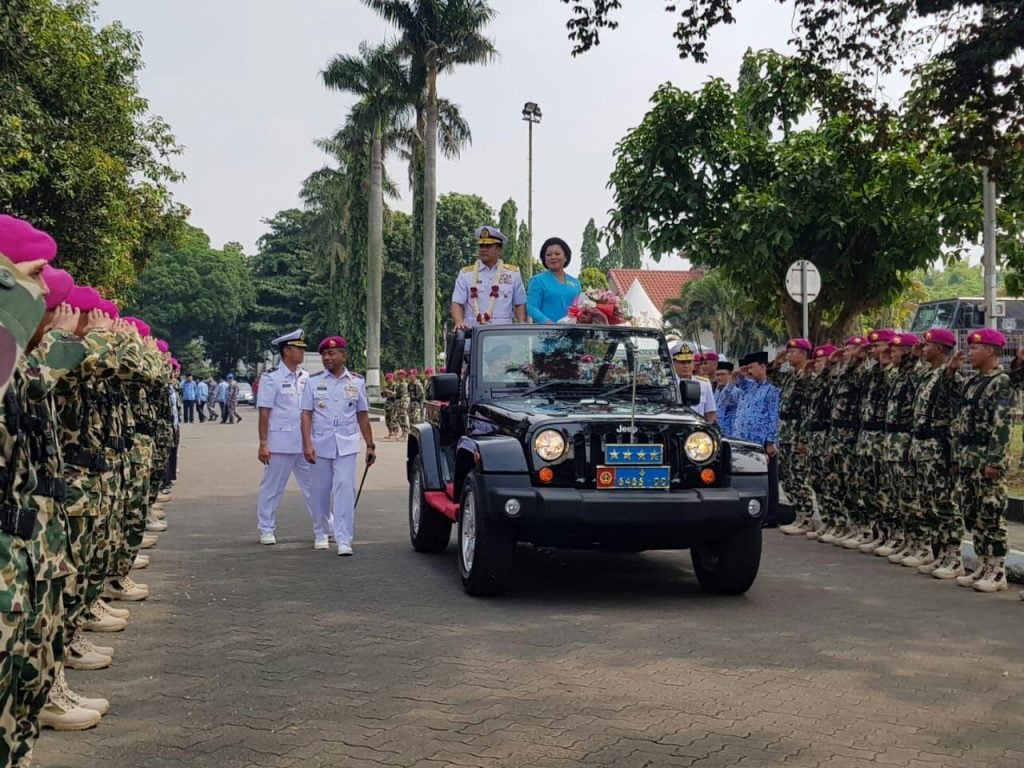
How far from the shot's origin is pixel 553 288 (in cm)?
1060

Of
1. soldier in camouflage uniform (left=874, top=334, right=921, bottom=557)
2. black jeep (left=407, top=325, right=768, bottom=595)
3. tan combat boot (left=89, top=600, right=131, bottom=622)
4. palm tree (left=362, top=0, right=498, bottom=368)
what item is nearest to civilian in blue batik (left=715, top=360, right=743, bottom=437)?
soldier in camouflage uniform (left=874, top=334, right=921, bottom=557)

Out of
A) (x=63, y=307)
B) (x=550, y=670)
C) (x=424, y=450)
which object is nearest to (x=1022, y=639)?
(x=550, y=670)

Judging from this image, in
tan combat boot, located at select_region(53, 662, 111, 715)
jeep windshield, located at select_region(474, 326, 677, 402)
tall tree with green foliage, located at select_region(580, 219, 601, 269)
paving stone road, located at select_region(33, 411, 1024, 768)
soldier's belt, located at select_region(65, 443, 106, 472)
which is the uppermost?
tall tree with green foliage, located at select_region(580, 219, 601, 269)

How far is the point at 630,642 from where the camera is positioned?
6797 millimetres

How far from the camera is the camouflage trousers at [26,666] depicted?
10.2ft

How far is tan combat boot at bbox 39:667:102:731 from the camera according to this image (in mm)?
5102

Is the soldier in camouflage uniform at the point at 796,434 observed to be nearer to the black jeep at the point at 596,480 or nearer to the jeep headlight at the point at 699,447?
the black jeep at the point at 596,480

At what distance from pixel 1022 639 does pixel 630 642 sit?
8.01 feet

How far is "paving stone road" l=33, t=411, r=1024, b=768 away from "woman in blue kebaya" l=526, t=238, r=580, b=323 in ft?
7.52

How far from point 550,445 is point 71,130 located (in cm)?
1738

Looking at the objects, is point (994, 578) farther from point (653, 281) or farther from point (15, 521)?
point (653, 281)

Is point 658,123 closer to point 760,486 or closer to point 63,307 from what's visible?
point 760,486

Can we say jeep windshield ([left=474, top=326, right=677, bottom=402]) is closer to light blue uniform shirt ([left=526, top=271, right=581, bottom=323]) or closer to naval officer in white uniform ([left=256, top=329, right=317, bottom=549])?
light blue uniform shirt ([left=526, top=271, right=581, bottom=323])

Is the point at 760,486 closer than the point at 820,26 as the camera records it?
Yes
